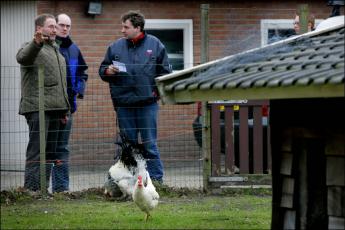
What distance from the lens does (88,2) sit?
17922 millimetres

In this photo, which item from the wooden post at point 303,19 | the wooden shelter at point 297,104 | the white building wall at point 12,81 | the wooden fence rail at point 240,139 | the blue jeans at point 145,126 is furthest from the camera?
the white building wall at point 12,81

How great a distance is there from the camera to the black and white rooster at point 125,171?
43.0ft

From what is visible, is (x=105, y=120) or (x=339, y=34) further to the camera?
(x=105, y=120)

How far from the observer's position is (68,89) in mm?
13953

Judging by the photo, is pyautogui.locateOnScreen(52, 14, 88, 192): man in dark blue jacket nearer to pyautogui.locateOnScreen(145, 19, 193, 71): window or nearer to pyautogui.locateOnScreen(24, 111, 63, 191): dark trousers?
pyautogui.locateOnScreen(24, 111, 63, 191): dark trousers

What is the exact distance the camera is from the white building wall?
50.9ft

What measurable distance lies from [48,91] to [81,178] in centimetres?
163

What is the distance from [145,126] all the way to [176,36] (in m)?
5.32

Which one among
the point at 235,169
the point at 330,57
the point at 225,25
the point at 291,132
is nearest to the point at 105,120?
the point at 235,169

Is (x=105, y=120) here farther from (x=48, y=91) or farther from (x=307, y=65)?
(x=307, y=65)

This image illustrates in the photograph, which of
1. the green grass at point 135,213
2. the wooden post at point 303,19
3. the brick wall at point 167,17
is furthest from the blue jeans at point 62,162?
the wooden post at point 303,19

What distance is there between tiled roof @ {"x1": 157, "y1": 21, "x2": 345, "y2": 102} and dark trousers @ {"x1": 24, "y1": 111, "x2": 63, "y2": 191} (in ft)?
20.1

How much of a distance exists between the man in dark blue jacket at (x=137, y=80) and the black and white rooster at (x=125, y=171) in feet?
0.87

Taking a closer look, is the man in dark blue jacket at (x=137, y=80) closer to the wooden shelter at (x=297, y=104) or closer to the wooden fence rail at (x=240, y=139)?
the wooden fence rail at (x=240, y=139)
